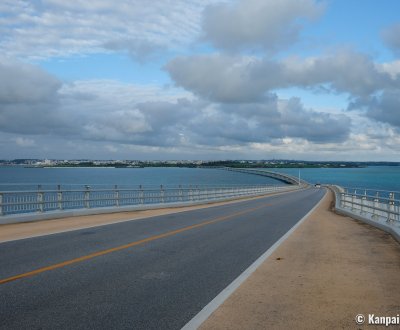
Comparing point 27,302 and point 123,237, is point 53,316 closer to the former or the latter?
point 27,302

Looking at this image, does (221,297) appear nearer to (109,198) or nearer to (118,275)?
(118,275)

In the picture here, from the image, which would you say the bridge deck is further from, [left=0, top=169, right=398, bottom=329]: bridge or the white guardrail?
the white guardrail

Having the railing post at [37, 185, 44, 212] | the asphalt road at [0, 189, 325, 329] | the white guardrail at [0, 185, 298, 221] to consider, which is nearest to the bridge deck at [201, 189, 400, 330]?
Answer: the asphalt road at [0, 189, 325, 329]

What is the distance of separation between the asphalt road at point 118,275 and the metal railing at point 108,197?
217 inches

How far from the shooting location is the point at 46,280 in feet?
28.0

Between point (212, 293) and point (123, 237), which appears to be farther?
point (123, 237)

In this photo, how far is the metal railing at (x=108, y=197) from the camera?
20625mm

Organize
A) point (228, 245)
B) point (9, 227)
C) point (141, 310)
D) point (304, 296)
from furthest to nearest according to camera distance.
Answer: point (9, 227) < point (228, 245) < point (304, 296) < point (141, 310)

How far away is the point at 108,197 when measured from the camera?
86.0ft

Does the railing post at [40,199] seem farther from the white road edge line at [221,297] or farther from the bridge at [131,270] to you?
the white road edge line at [221,297]

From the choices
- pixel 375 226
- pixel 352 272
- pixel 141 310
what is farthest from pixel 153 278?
pixel 375 226

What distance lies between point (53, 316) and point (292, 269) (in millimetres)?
5391

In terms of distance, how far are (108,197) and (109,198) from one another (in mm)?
601

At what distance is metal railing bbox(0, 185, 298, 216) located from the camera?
2062cm
